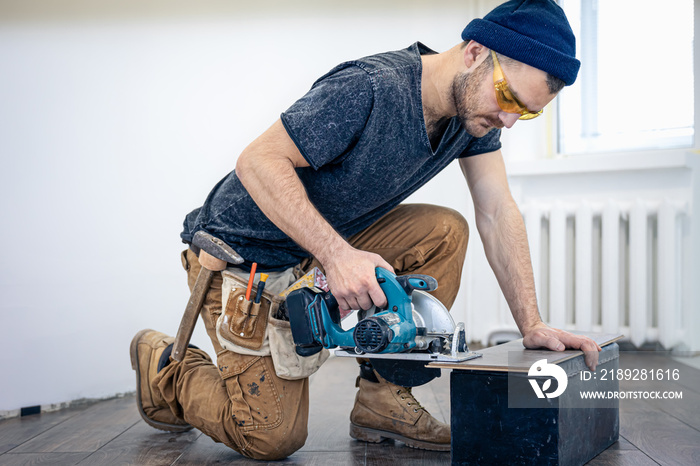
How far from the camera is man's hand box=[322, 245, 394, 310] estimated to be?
1.25 metres

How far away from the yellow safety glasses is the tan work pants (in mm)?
482

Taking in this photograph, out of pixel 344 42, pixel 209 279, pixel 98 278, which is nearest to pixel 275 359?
pixel 209 279

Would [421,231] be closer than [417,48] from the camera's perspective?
No

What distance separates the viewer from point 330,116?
4.47 feet

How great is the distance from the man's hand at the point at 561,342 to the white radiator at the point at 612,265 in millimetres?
1690

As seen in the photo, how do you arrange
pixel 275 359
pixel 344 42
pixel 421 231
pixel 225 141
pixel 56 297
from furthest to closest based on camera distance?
1. pixel 344 42
2. pixel 225 141
3. pixel 56 297
4. pixel 421 231
5. pixel 275 359

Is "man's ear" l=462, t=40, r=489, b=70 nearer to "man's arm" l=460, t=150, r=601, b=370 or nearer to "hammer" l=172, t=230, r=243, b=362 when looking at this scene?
"man's arm" l=460, t=150, r=601, b=370

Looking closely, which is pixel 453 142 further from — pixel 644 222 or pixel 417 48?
pixel 644 222

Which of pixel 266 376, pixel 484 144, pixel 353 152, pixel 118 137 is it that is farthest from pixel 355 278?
pixel 118 137

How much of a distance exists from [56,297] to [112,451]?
89cm

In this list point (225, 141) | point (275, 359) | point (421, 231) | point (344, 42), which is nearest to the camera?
point (275, 359)

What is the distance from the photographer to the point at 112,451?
158 cm

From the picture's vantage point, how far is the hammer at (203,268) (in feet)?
5.24

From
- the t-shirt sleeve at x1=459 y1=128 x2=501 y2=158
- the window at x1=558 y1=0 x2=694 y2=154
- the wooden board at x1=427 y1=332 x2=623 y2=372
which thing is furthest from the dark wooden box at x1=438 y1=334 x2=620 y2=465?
the window at x1=558 y1=0 x2=694 y2=154
